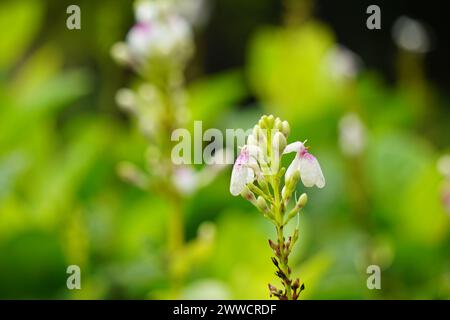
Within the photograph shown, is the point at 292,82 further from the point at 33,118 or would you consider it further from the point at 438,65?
the point at 438,65

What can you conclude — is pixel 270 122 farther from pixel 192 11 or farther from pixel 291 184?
pixel 192 11

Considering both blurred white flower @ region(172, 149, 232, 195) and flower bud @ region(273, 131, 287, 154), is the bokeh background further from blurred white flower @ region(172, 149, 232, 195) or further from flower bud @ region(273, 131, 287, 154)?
flower bud @ region(273, 131, 287, 154)

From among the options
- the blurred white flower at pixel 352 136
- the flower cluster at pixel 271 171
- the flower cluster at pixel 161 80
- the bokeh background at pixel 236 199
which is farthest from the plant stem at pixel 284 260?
the blurred white flower at pixel 352 136

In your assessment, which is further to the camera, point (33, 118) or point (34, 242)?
point (33, 118)

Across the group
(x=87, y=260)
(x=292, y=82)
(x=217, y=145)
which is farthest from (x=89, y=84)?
(x=87, y=260)

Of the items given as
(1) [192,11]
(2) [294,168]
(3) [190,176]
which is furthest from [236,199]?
(2) [294,168]

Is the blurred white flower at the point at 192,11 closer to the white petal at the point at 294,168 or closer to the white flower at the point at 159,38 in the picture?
the white flower at the point at 159,38
